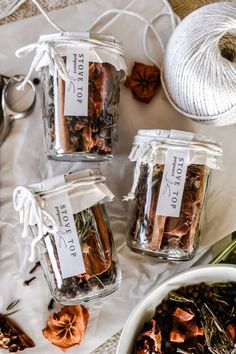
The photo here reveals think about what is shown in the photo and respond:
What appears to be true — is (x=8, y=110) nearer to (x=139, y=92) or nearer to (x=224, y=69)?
→ (x=139, y=92)

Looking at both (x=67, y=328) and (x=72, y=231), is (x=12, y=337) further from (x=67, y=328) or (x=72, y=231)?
(x=72, y=231)

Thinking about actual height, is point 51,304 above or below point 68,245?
below

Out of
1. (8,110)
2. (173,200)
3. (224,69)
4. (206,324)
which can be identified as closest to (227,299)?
(206,324)

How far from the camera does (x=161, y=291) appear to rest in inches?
34.9

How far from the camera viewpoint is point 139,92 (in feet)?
3.20

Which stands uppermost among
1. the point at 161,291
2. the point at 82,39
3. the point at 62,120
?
the point at 82,39

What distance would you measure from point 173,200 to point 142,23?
0.33m

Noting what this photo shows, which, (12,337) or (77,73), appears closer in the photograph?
(77,73)

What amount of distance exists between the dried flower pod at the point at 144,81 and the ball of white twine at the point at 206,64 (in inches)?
3.0

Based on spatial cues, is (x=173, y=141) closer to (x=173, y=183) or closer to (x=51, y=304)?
(x=173, y=183)

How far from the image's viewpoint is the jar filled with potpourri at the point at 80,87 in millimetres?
840

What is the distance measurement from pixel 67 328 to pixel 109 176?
26 centimetres

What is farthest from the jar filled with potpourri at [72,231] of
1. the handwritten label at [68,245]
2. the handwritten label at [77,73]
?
the handwritten label at [77,73]

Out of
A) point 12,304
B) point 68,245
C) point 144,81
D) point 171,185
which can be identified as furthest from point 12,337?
point 144,81
